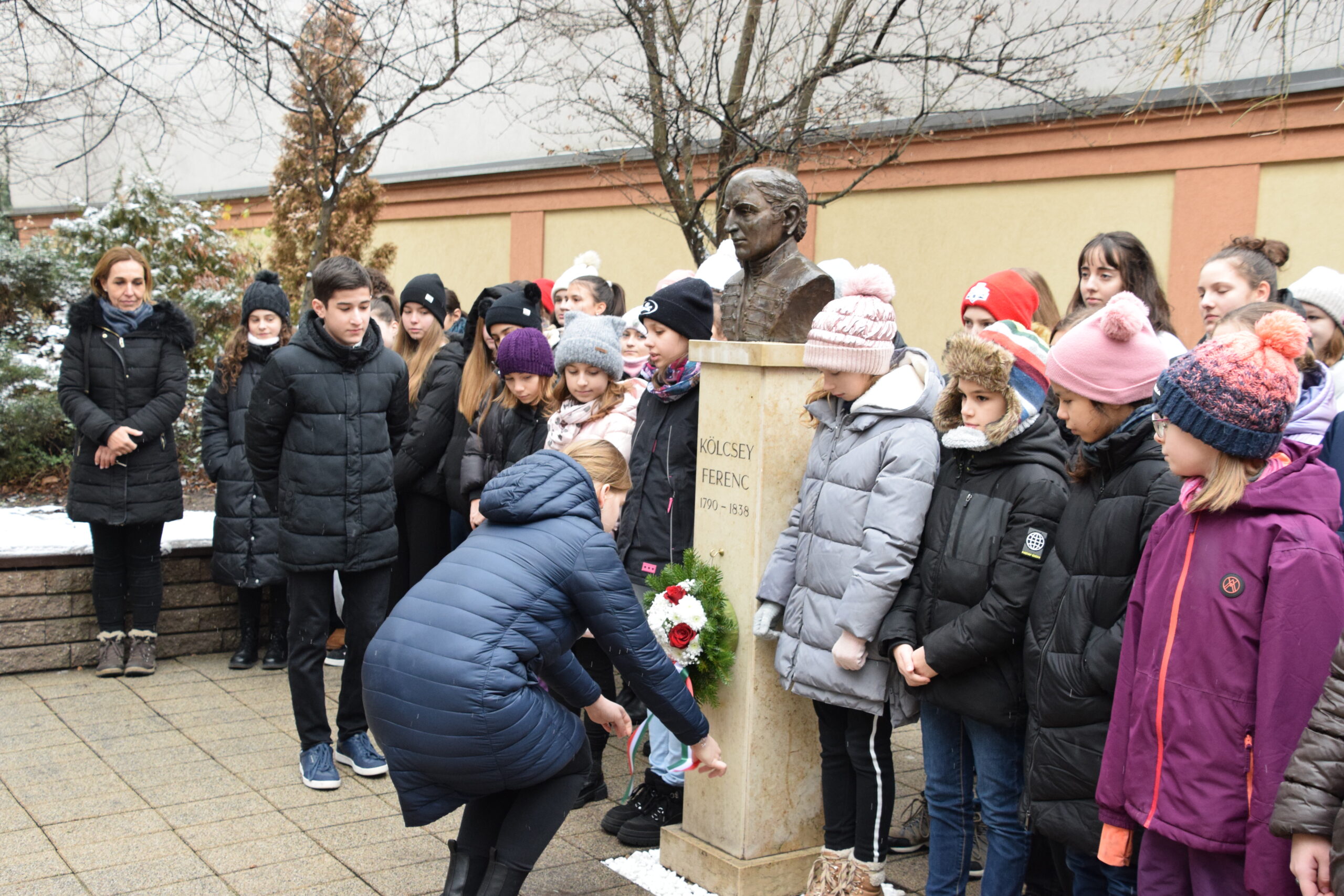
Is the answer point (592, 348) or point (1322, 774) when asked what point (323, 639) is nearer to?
point (592, 348)

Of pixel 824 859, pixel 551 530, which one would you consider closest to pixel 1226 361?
pixel 551 530

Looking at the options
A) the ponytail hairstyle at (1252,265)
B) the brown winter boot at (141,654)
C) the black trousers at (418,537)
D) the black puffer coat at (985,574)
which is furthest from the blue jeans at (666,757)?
the brown winter boot at (141,654)

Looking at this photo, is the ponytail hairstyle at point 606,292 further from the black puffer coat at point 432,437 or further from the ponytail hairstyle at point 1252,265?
the ponytail hairstyle at point 1252,265

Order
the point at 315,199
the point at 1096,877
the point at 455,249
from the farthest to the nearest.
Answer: the point at 455,249 < the point at 315,199 < the point at 1096,877

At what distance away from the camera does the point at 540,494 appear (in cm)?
314

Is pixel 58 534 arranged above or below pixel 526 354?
below

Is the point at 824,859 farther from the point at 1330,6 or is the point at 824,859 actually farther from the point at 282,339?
the point at 1330,6

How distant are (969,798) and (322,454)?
293 cm

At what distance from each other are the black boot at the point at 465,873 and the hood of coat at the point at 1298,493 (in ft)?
6.94

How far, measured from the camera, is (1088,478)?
3.24 metres

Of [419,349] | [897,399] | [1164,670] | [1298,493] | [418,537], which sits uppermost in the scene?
[419,349]

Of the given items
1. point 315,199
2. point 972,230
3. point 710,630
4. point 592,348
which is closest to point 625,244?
point 315,199

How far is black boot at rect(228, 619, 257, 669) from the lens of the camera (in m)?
6.75

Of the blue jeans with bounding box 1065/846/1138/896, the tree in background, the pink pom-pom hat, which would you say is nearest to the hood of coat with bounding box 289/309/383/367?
the pink pom-pom hat
